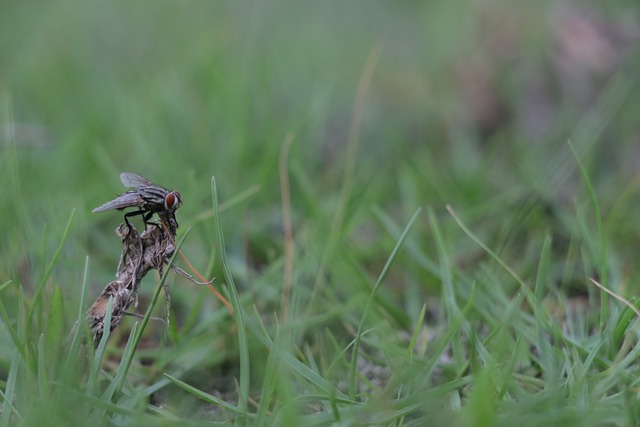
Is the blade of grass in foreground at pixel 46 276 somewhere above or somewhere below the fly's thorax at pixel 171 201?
below

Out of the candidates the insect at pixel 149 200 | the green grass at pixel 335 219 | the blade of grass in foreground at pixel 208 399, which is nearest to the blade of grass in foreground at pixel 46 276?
the green grass at pixel 335 219

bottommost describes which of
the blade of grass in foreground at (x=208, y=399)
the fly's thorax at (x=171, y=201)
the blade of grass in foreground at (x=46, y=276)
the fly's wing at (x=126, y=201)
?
the blade of grass in foreground at (x=208, y=399)

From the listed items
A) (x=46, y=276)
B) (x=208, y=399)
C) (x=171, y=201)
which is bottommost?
(x=208, y=399)

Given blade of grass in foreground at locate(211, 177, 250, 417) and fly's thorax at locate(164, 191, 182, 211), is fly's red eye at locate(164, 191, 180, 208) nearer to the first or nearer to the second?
fly's thorax at locate(164, 191, 182, 211)

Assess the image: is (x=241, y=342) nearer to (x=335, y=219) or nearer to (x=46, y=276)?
(x=46, y=276)

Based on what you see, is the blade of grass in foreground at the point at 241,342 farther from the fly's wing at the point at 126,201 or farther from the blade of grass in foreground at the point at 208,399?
the fly's wing at the point at 126,201

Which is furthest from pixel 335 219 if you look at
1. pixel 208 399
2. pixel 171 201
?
pixel 208 399

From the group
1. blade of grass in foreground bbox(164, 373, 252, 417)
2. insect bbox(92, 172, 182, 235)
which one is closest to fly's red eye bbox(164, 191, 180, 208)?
insect bbox(92, 172, 182, 235)

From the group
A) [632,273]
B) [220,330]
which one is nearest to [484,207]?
[632,273]
